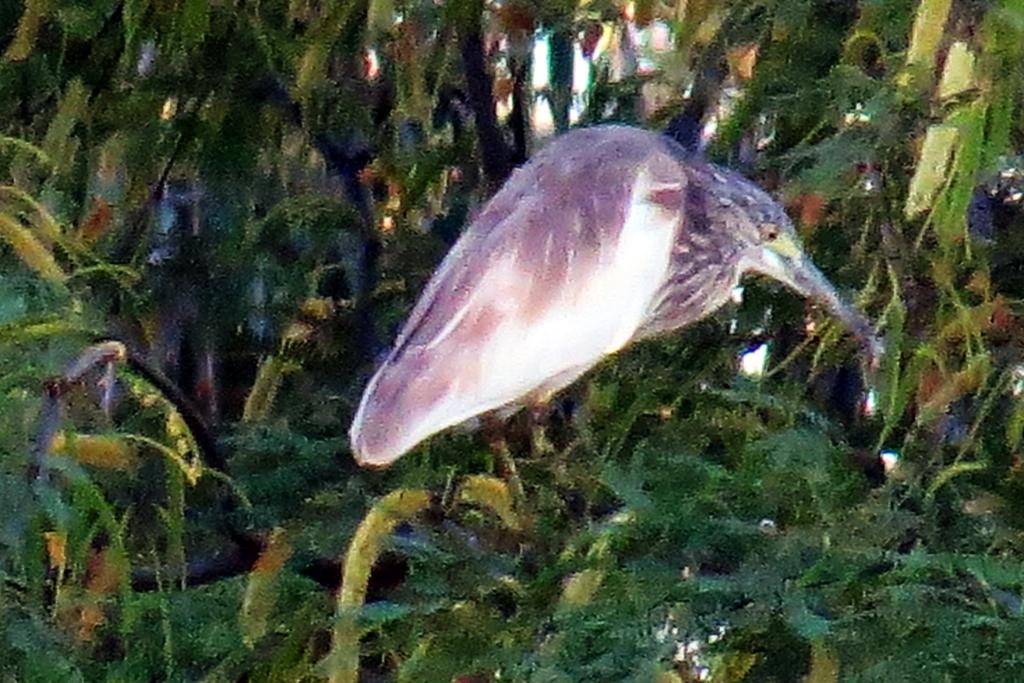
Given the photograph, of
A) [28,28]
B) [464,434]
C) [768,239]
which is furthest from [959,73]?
[28,28]

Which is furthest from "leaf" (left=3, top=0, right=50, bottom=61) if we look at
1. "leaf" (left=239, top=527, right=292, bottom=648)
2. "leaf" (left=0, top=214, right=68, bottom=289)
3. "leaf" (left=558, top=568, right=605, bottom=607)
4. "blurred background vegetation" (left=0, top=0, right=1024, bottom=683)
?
"leaf" (left=558, top=568, right=605, bottom=607)

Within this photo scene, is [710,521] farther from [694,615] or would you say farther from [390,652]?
[390,652]

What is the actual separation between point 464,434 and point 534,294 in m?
0.11

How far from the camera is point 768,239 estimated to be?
0.70 metres

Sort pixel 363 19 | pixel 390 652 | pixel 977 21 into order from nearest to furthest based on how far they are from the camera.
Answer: pixel 977 21
pixel 390 652
pixel 363 19

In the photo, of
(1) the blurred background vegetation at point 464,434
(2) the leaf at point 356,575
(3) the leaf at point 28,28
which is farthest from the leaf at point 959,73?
(3) the leaf at point 28,28

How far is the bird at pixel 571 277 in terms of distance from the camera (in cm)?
63

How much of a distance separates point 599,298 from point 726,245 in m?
0.08

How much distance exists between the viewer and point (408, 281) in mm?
819

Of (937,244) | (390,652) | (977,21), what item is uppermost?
(977,21)

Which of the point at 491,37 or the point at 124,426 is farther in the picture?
the point at 491,37

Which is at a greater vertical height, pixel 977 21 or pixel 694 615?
pixel 977 21

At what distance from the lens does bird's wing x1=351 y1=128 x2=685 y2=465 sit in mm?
621

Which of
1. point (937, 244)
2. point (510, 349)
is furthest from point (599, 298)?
point (937, 244)
